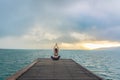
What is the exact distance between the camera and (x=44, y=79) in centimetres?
1989

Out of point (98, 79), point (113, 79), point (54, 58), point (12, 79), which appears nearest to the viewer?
point (12, 79)

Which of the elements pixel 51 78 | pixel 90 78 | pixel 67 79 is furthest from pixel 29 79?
pixel 90 78

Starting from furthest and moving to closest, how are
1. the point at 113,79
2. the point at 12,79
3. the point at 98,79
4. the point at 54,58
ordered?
the point at 113,79, the point at 54,58, the point at 98,79, the point at 12,79

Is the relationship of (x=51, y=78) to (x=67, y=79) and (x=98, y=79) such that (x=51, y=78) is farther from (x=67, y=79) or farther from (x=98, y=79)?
(x=98, y=79)

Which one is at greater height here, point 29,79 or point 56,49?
point 56,49

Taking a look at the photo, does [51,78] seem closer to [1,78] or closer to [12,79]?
[12,79]

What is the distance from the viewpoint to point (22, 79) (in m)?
20.0

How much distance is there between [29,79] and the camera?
1998 centimetres

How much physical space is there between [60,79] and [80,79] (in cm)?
167

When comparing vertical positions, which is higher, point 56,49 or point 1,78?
point 56,49

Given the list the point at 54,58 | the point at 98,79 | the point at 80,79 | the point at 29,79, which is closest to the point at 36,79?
the point at 29,79

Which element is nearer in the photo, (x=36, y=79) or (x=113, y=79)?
(x=36, y=79)

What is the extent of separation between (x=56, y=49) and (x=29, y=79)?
29.9m

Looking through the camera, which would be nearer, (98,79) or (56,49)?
(98,79)
